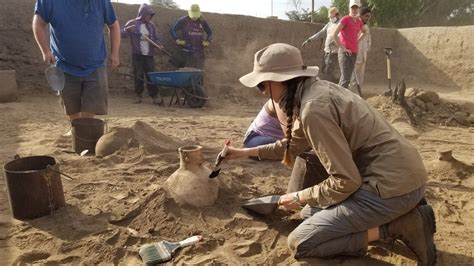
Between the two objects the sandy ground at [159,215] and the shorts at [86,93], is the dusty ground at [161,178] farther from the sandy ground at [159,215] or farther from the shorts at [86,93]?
the shorts at [86,93]

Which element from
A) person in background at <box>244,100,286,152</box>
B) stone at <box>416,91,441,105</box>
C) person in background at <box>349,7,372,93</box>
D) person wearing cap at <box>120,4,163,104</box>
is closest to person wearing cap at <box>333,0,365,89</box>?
person in background at <box>349,7,372,93</box>

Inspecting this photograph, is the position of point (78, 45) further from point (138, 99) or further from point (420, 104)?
point (420, 104)

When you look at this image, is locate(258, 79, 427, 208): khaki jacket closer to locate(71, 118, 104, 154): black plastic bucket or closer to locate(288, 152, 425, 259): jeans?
locate(288, 152, 425, 259): jeans

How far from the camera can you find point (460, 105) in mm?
7859

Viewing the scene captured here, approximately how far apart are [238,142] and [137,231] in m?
2.49

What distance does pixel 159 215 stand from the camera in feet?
9.22

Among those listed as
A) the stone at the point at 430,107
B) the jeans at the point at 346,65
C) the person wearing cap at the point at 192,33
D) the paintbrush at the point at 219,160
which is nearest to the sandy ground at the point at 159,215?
the paintbrush at the point at 219,160

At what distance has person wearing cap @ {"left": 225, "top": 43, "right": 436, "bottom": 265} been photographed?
2.09m

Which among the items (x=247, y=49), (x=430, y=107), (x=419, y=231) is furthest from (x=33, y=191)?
(x=247, y=49)

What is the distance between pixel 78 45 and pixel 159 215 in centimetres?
202

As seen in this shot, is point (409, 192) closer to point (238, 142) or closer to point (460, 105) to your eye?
Answer: point (238, 142)

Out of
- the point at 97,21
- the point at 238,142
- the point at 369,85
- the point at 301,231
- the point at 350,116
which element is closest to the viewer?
the point at 350,116

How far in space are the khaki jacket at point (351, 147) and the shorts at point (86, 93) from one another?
8.47ft

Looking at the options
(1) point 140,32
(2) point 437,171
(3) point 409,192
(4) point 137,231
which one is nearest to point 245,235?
(4) point 137,231
